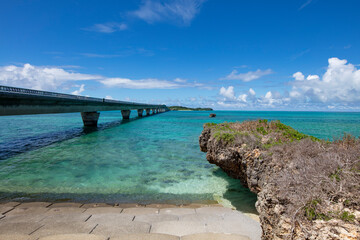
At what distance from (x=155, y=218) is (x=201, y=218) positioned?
1.66 metres

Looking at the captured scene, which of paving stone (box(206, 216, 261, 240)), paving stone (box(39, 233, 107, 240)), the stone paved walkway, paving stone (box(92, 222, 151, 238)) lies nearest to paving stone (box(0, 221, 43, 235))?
the stone paved walkway

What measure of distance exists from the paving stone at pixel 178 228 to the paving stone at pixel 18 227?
376 centimetres

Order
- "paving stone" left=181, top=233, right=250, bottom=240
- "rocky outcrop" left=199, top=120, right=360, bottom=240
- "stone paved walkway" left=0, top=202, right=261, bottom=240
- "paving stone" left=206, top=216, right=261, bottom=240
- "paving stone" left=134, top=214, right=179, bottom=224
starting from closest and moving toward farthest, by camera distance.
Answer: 1. "rocky outcrop" left=199, top=120, right=360, bottom=240
2. "paving stone" left=181, top=233, right=250, bottom=240
3. "stone paved walkway" left=0, top=202, right=261, bottom=240
4. "paving stone" left=206, top=216, right=261, bottom=240
5. "paving stone" left=134, top=214, right=179, bottom=224

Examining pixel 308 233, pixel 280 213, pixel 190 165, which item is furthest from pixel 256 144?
pixel 190 165

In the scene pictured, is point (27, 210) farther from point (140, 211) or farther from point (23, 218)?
point (140, 211)

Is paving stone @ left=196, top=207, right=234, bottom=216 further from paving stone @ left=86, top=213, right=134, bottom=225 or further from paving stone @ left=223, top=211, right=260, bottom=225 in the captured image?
paving stone @ left=86, top=213, right=134, bottom=225

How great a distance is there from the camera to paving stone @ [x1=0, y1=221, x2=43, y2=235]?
18.6 ft

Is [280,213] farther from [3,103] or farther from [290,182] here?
[3,103]

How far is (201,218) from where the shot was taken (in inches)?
262

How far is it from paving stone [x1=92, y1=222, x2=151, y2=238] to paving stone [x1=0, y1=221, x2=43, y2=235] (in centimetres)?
203

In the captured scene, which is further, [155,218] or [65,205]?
[65,205]

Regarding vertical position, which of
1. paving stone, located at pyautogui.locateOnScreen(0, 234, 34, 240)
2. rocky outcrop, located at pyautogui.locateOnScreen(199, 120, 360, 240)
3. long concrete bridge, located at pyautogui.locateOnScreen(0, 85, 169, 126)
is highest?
long concrete bridge, located at pyautogui.locateOnScreen(0, 85, 169, 126)

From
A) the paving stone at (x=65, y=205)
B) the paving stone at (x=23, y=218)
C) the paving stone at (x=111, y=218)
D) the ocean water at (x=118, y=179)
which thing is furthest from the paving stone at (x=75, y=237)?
the ocean water at (x=118, y=179)

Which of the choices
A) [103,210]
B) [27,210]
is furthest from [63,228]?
[27,210]
